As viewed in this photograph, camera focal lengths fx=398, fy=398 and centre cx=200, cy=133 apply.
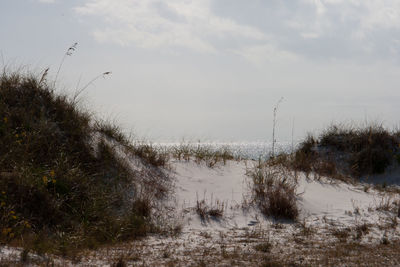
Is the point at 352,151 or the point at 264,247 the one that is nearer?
the point at 264,247

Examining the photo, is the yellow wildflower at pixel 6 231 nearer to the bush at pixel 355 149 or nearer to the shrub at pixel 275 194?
the shrub at pixel 275 194

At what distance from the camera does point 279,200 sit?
23.8 ft

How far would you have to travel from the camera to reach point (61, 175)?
21.8 ft

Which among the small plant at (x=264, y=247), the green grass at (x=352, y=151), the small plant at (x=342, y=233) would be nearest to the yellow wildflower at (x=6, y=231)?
the small plant at (x=264, y=247)

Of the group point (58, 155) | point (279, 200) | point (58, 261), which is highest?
point (58, 155)

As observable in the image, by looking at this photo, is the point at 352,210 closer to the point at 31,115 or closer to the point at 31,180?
the point at 31,180

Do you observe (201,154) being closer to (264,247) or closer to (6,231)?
(264,247)

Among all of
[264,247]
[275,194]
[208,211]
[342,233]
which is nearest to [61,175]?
[208,211]

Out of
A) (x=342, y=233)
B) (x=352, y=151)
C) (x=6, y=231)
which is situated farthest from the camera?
(x=352, y=151)

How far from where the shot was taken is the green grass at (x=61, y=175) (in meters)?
5.66

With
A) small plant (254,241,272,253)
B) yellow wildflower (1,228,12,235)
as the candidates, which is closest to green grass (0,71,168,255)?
yellow wildflower (1,228,12,235)

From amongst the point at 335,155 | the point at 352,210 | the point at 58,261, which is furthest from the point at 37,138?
the point at 335,155

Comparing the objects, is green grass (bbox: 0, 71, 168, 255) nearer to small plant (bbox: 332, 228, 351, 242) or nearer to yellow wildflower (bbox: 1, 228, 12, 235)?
yellow wildflower (bbox: 1, 228, 12, 235)

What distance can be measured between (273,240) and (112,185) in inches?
129
